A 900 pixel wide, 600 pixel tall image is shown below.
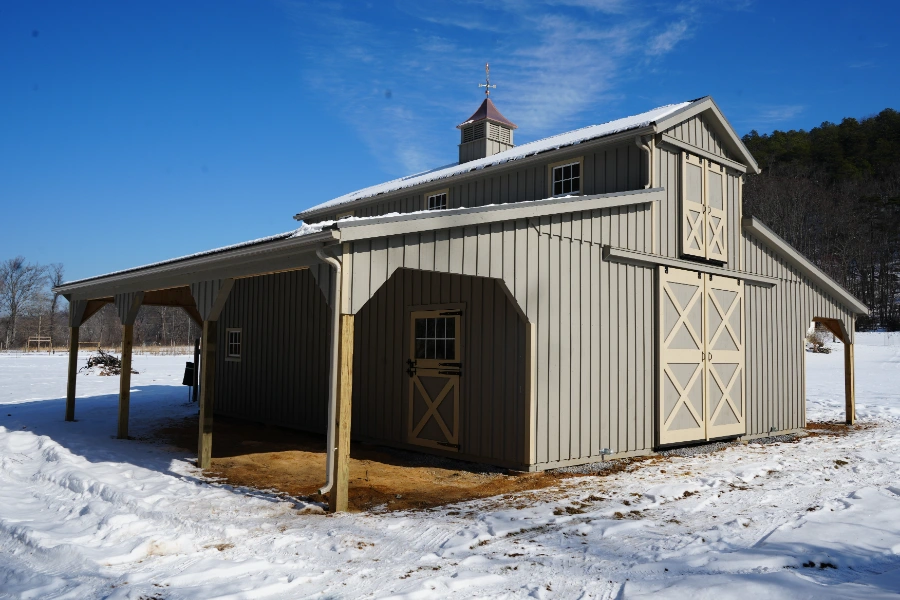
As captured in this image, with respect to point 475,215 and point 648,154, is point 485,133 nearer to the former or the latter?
point 648,154

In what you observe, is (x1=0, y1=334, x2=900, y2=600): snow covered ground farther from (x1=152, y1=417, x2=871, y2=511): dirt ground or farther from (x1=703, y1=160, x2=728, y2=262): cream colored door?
(x1=703, y1=160, x2=728, y2=262): cream colored door

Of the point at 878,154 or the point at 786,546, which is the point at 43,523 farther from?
the point at 878,154

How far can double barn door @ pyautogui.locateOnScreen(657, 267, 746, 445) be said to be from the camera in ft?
32.6

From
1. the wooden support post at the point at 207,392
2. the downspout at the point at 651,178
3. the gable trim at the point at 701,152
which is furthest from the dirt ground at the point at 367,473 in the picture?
the gable trim at the point at 701,152

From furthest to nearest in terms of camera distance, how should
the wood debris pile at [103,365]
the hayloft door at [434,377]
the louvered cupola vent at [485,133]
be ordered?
1. the wood debris pile at [103,365]
2. the louvered cupola vent at [485,133]
3. the hayloft door at [434,377]

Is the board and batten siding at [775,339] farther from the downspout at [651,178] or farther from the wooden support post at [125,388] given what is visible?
the wooden support post at [125,388]

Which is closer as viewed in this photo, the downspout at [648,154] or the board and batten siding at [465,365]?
the board and batten siding at [465,365]

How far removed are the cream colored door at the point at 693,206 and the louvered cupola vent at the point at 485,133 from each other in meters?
5.67

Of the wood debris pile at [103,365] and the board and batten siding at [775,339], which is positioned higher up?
the board and batten siding at [775,339]

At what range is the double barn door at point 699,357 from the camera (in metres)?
9.92

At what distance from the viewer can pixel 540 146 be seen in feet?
39.8

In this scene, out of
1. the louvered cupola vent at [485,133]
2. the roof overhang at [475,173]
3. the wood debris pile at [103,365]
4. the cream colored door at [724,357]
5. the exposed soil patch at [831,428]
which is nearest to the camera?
the roof overhang at [475,173]

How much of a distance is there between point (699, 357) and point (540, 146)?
4.64 m

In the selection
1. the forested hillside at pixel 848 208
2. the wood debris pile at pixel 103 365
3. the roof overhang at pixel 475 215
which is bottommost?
the wood debris pile at pixel 103 365
